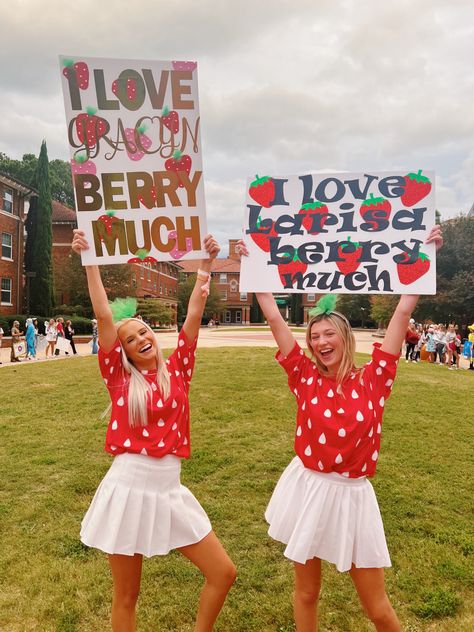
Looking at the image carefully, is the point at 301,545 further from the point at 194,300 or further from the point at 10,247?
the point at 10,247

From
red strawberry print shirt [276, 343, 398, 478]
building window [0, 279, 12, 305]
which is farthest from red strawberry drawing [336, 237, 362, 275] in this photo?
building window [0, 279, 12, 305]

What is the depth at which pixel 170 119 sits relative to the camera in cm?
308

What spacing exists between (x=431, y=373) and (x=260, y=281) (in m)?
12.1

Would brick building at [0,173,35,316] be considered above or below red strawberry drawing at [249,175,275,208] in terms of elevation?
above

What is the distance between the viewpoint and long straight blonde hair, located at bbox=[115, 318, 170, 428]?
2.67 m

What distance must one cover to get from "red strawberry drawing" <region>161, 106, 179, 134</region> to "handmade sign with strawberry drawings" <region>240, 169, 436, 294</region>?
61cm

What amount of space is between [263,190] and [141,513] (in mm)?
2183

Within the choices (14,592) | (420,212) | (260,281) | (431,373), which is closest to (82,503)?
(14,592)

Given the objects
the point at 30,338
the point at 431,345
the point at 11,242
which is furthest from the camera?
A: the point at 11,242

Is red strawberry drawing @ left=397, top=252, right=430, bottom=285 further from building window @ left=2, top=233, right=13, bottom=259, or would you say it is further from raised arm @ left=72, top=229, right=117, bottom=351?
building window @ left=2, top=233, right=13, bottom=259

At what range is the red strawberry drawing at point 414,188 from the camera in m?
3.06

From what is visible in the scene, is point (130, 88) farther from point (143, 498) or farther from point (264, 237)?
point (143, 498)

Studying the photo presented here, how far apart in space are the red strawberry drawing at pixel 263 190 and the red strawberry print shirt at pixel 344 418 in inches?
47.3

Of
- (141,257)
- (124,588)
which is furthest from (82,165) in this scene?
(124,588)
